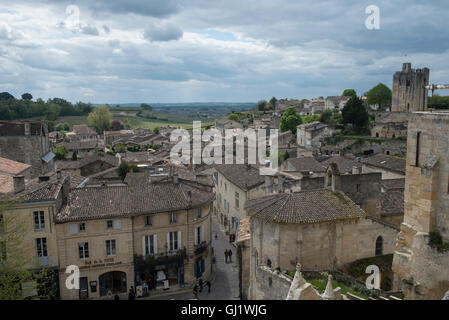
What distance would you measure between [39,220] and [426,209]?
2616 cm

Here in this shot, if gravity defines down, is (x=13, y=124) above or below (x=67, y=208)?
above

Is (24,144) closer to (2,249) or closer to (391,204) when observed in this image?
(2,249)

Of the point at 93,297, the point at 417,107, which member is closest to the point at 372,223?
the point at 93,297

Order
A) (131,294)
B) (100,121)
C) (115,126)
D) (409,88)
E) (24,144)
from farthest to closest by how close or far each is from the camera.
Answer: (115,126) → (100,121) → (409,88) → (24,144) → (131,294)

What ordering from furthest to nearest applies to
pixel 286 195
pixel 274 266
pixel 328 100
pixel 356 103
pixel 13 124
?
1. pixel 328 100
2. pixel 356 103
3. pixel 13 124
4. pixel 286 195
5. pixel 274 266

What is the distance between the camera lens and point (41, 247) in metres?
29.1

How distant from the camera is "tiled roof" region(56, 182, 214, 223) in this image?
30.4 meters

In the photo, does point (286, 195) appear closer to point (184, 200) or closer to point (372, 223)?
point (372, 223)

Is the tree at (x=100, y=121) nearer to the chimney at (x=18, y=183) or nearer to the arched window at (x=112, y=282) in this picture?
the chimney at (x=18, y=183)

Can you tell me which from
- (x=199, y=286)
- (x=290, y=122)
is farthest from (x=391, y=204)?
(x=290, y=122)

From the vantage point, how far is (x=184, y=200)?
32.9m

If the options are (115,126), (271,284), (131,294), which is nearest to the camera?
(271,284)

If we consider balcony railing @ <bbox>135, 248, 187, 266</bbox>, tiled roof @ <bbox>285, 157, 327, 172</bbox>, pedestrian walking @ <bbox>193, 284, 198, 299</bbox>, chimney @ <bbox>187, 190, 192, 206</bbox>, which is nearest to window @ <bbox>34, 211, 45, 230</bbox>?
balcony railing @ <bbox>135, 248, 187, 266</bbox>

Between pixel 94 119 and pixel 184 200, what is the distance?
152999mm
